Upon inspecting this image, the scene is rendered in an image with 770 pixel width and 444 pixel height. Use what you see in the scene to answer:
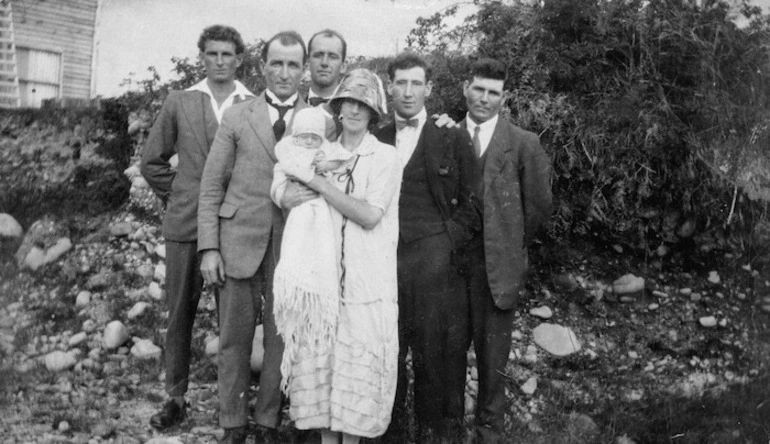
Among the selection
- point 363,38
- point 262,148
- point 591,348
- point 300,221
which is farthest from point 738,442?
point 363,38

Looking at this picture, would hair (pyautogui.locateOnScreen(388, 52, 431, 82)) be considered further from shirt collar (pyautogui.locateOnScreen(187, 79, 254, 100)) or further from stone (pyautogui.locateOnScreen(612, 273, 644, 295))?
stone (pyautogui.locateOnScreen(612, 273, 644, 295))

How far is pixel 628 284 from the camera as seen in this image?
5.12 m

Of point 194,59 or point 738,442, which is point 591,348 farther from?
point 194,59

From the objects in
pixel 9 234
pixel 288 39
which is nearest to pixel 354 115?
pixel 288 39

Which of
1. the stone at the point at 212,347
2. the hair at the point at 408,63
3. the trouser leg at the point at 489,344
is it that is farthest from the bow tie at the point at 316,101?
the stone at the point at 212,347

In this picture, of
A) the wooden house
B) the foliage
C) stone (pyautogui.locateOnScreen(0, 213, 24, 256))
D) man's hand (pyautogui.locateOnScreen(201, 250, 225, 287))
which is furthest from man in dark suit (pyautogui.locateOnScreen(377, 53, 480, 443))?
the wooden house

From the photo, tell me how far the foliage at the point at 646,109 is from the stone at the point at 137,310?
2.96m

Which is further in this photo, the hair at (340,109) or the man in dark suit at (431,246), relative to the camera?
the man in dark suit at (431,246)

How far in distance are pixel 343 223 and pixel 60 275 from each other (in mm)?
3988

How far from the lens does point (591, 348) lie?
15.7 feet

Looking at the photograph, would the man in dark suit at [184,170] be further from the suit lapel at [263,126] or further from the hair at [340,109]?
the hair at [340,109]

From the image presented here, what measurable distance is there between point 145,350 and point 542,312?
3045 mm

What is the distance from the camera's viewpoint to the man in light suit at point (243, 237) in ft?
10.8

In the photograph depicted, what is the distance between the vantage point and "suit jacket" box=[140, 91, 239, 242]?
372 centimetres
